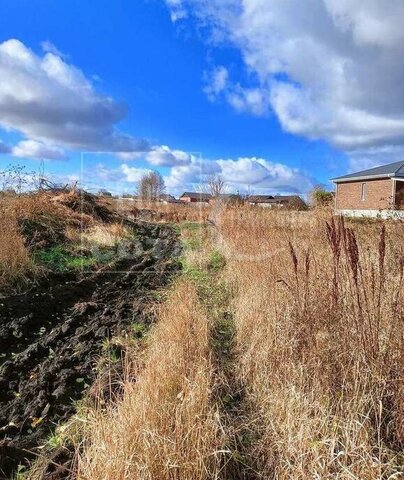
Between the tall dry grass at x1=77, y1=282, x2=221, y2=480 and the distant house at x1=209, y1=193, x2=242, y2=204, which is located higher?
the distant house at x1=209, y1=193, x2=242, y2=204

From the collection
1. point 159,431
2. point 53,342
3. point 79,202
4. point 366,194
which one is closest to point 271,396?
point 159,431

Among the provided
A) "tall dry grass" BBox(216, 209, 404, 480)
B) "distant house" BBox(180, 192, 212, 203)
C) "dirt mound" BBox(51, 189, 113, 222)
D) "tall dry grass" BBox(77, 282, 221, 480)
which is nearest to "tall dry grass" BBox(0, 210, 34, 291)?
"tall dry grass" BBox(216, 209, 404, 480)

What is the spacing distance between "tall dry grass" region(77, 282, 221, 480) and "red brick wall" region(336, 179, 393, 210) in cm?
2767

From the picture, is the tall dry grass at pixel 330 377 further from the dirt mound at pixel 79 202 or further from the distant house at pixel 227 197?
the dirt mound at pixel 79 202

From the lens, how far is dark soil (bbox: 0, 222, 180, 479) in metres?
3.27

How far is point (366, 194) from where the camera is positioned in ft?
109

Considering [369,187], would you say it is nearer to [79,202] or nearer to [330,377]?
[79,202]

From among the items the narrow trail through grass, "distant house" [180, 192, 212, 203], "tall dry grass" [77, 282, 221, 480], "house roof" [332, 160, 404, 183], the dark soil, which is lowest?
the dark soil

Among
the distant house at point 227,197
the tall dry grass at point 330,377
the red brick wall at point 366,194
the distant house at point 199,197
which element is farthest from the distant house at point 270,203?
the red brick wall at point 366,194

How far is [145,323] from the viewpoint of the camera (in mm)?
5562

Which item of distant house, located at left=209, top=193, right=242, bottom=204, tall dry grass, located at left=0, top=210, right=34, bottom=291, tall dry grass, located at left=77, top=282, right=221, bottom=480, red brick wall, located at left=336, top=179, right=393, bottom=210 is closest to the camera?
tall dry grass, located at left=77, top=282, right=221, bottom=480

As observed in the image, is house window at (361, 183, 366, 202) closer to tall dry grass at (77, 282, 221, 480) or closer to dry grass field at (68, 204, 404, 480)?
dry grass field at (68, 204, 404, 480)

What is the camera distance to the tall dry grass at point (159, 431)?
2.15 m

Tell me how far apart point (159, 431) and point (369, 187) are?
33200 millimetres
